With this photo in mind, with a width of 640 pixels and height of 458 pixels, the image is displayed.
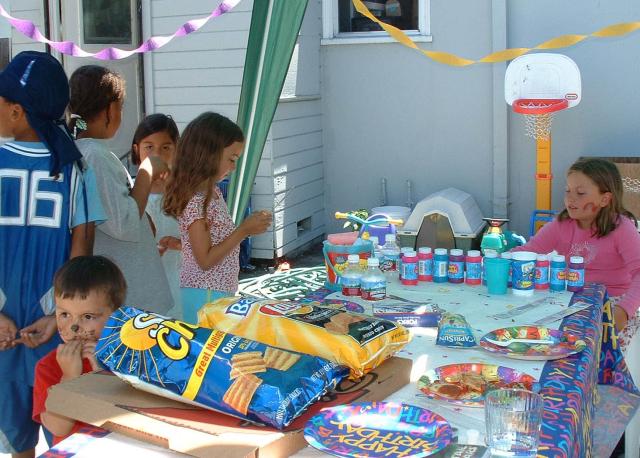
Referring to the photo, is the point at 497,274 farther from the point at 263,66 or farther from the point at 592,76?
the point at 592,76

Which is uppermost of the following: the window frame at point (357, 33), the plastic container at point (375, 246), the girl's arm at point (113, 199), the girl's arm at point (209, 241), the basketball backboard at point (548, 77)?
the window frame at point (357, 33)

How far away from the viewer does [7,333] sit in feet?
→ 8.23

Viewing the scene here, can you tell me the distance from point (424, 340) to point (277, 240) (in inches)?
176

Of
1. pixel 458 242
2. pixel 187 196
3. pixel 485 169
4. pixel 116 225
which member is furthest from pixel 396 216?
pixel 116 225

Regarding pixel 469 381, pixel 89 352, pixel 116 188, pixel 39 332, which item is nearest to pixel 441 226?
pixel 116 188

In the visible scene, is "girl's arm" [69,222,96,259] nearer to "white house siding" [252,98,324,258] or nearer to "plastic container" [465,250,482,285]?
"plastic container" [465,250,482,285]

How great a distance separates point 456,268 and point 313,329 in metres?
1.34

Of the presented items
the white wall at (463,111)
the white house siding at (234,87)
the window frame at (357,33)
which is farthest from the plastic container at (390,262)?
the window frame at (357,33)

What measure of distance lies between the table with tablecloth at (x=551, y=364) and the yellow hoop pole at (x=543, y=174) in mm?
3225

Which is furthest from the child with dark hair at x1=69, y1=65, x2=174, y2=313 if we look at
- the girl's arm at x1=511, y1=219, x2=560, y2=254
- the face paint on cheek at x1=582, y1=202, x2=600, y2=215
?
the face paint on cheek at x1=582, y1=202, x2=600, y2=215

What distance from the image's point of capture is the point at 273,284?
20.6 ft

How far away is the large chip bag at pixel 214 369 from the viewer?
1.62 metres

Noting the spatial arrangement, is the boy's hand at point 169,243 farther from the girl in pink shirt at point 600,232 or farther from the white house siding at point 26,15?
the white house siding at point 26,15

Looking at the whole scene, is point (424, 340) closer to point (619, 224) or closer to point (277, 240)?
point (619, 224)
